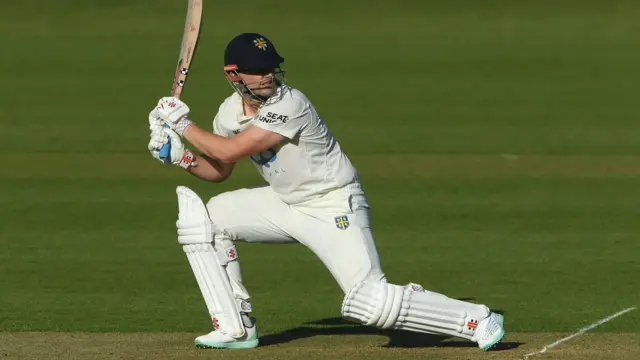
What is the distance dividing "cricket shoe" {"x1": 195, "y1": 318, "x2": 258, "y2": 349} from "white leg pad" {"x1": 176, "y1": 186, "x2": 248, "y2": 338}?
36mm

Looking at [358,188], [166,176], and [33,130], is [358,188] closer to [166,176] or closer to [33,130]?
[166,176]

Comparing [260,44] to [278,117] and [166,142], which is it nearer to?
[278,117]

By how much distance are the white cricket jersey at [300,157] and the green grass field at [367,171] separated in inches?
30.6

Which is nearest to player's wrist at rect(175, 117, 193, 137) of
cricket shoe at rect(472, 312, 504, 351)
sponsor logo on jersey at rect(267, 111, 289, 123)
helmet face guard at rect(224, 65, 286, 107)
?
helmet face guard at rect(224, 65, 286, 107)

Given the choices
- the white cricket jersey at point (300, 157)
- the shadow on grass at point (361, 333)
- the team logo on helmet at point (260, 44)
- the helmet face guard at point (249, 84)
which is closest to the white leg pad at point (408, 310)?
the shadow on grass at point (361, 333)

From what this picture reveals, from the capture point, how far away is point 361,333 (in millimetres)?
6543

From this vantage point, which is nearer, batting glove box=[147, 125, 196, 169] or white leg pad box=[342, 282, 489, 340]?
white leg pad box=[342, 282, 489, 340]

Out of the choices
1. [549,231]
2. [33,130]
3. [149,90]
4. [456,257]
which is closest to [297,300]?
[456,257]

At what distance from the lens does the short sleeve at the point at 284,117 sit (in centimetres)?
581

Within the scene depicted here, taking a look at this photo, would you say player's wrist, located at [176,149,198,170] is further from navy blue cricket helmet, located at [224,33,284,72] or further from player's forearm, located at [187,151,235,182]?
navy blue cricket helmet, located at [224,33,284,72]

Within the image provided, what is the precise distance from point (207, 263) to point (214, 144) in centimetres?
57

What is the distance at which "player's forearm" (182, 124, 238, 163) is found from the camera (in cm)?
585

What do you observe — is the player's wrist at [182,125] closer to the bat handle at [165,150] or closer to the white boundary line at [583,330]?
the bat handle at [165,150]

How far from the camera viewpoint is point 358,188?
20.1ft
